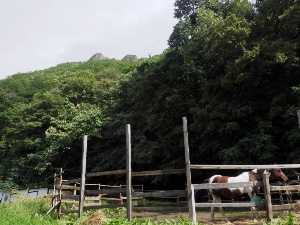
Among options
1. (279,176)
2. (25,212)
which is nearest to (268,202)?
(279,176)

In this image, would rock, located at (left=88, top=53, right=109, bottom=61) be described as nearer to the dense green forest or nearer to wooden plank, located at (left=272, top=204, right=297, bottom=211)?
the dense green forest

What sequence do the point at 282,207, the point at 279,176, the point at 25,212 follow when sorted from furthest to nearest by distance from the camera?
the point at 25,212, the point at 279,176, the point at 282,207

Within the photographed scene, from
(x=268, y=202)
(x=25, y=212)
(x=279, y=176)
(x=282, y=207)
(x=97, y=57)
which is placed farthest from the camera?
(x=97, y=57)

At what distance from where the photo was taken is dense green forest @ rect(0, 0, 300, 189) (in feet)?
59.4

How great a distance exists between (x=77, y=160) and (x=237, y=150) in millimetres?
22405

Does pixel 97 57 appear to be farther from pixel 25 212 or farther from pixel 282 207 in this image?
pixel 282 207

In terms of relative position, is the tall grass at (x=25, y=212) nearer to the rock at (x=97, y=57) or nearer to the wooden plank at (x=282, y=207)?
the wooden plank at (x=282, y=207)

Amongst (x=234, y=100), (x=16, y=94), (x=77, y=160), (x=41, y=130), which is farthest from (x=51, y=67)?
(x=234, y=100)

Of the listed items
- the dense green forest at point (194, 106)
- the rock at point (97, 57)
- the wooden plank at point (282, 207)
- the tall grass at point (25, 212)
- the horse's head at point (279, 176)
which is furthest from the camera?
the rock at point (97, 57)

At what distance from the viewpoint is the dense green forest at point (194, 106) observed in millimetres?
18094

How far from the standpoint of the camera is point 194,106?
23.2 m

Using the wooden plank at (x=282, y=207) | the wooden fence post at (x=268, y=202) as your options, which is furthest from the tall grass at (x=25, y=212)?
the wooden plank at (x=282, y=207)

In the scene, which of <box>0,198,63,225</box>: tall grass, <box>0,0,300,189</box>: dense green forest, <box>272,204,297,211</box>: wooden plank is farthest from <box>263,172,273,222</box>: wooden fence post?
<box>0,0,300,189</box>: dense green forest

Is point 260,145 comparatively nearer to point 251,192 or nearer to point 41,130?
point 251,192
